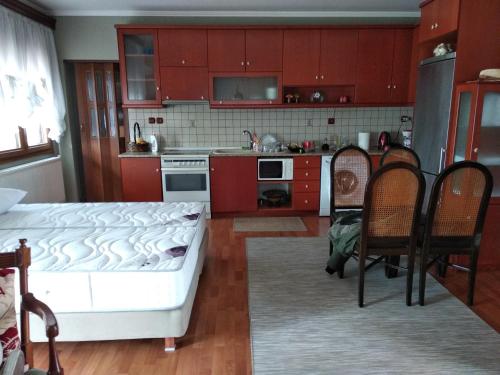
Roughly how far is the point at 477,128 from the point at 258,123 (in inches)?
106

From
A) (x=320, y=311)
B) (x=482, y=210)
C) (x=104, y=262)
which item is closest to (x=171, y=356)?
(x=104, y=262)

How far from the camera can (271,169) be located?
14.6ft

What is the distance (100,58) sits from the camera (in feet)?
14.8

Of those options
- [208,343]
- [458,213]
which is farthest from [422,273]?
[208,343]

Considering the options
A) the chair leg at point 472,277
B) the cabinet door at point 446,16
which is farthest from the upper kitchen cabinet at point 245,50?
the chair leg at point 472,277

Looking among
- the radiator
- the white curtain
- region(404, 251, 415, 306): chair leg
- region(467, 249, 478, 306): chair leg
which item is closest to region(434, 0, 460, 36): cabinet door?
region(467, 249, 478, 306): chair leg

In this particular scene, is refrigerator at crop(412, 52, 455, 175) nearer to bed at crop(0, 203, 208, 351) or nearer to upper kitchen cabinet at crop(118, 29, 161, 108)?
bed at crop(0, 203, 208, 351)

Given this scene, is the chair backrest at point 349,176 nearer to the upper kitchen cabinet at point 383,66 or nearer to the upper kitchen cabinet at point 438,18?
the upper kitchen cabinet at point 438,18

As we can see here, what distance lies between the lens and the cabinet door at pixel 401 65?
4.36 m

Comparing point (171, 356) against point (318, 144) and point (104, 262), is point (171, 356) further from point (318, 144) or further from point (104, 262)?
point (318, 144)

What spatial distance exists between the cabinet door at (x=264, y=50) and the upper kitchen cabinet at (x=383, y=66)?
996 mm

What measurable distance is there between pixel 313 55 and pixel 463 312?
3227mm

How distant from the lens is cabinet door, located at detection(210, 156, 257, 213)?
4.40 metres

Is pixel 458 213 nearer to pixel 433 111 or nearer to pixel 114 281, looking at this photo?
pixel 433 111
